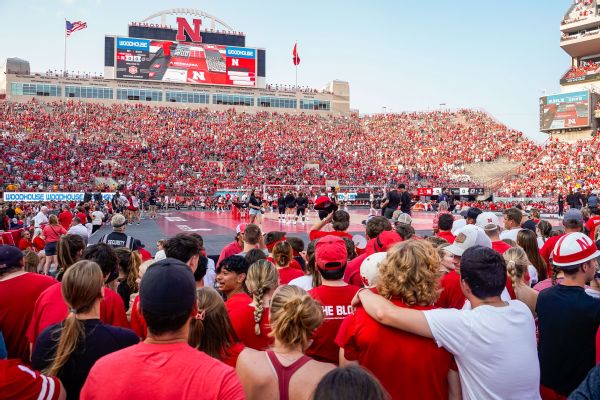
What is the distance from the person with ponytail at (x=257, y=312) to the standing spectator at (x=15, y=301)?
190cm

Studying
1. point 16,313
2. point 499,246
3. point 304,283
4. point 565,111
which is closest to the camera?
point 16,313

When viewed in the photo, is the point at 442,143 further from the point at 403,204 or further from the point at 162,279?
the point at 162,279

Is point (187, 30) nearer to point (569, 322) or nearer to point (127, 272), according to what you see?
point (127, 272)

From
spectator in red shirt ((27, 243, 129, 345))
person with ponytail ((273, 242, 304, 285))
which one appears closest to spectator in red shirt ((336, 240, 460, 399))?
spectator in red shirt ((27, 243, 129, 345))

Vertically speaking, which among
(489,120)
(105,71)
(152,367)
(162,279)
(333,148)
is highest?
(105,71)

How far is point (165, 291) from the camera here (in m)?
2.08

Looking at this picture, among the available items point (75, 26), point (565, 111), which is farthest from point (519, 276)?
point (75, 26)

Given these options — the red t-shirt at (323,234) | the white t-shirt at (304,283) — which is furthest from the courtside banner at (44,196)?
the white t-shirt at (304,283)

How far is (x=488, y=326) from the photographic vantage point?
2.56m

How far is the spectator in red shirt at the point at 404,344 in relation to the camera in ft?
8.27

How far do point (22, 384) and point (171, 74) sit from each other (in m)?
64.5

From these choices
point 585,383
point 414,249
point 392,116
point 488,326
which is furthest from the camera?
point 392,116

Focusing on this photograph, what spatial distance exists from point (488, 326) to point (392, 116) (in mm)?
70576

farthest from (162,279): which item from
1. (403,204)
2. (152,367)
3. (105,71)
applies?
(105,71)
